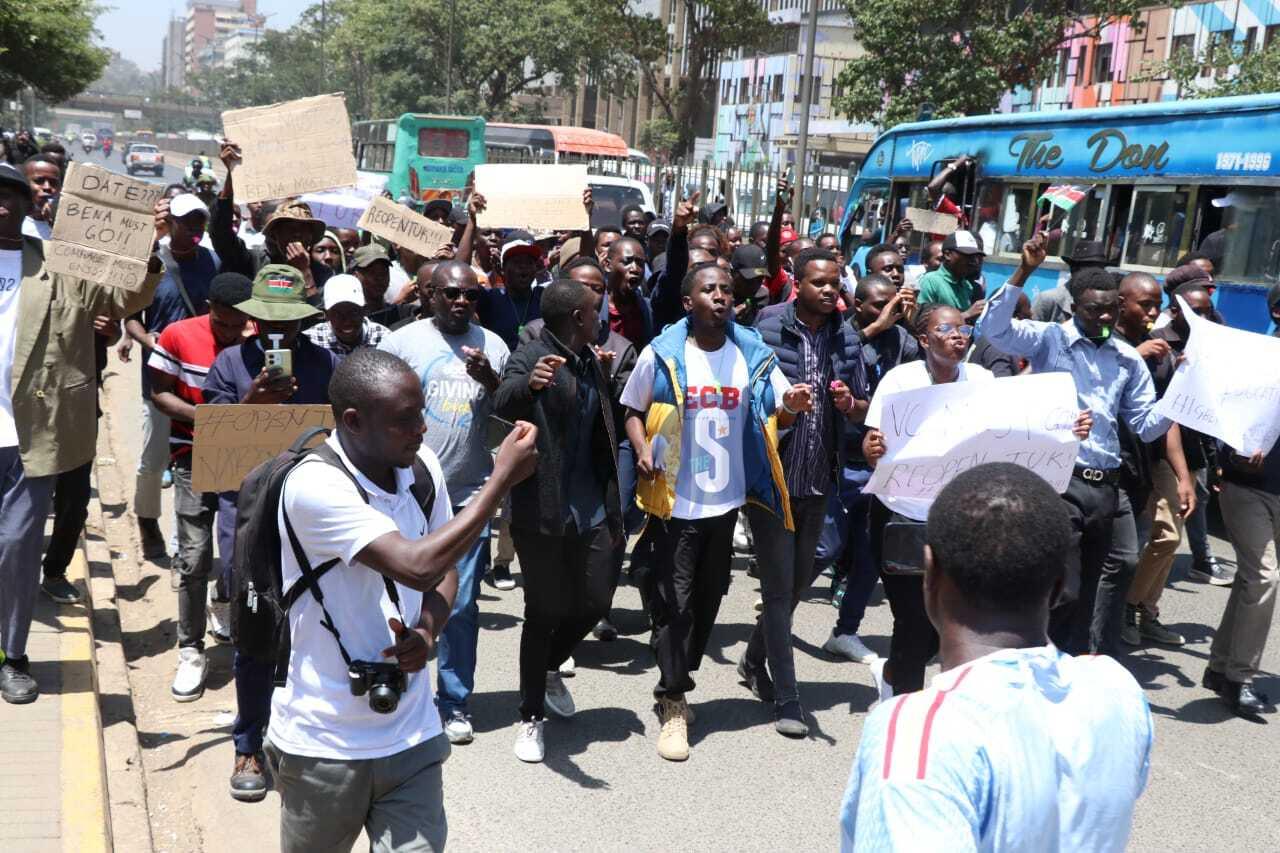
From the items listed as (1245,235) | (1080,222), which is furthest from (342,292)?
(1080,222)

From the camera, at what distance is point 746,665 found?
6312 millimetres

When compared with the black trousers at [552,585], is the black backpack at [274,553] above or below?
above

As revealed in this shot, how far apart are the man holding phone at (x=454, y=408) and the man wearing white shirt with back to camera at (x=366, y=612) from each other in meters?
2.24

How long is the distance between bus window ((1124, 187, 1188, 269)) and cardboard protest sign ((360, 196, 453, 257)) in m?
7.04

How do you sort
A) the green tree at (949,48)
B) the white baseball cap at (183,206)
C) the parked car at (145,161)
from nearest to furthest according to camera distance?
the white baseball cap at (183,206), the green tree at (949,48), the parked car at (145,161)

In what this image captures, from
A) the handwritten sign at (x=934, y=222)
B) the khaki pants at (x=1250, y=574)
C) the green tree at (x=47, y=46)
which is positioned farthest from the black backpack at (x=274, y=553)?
the green tree at (x=47, y=46)

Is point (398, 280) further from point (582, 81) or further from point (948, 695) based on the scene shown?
point (582, 81)

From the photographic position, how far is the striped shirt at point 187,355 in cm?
562

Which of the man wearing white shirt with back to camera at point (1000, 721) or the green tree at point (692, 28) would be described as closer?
the man wearing white shirt with back to camera at point (1000, 721)

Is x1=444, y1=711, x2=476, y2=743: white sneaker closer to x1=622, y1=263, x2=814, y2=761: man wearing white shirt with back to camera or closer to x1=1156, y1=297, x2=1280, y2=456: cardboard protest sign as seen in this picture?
x1=622, y1=263, x2=814, y2=761: man wearing white shirt with back to camera

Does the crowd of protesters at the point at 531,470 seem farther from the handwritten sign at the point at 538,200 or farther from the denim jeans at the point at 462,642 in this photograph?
the handwritten sign at the point at 538,200

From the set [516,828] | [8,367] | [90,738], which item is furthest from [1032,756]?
[8,367]

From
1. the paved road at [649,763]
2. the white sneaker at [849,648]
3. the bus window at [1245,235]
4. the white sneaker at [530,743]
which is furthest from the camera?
the bus window at [1245,235]

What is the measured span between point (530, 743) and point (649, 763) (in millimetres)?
486
